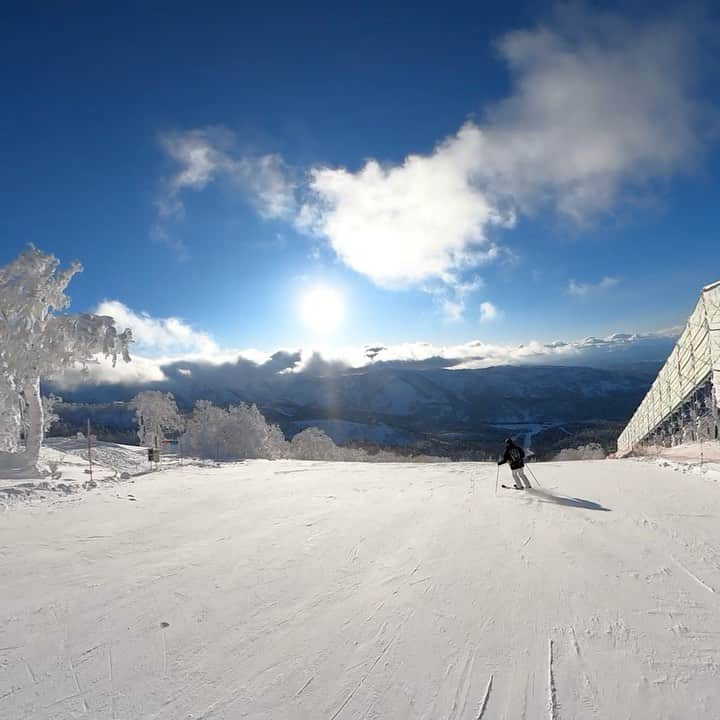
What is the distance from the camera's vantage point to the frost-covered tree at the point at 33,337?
46.6 feet

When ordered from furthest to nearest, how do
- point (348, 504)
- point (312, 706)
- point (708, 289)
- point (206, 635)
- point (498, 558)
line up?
point (708, 289), point (348, 504), point (498, 558), point (206, 635), point (312, 706)

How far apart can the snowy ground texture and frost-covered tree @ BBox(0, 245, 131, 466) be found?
8121mm

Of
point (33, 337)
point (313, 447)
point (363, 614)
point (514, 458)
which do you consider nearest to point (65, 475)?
point (33, 337)

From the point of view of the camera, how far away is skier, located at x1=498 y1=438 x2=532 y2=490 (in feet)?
35.4

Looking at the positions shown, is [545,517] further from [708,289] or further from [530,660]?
[708,289]

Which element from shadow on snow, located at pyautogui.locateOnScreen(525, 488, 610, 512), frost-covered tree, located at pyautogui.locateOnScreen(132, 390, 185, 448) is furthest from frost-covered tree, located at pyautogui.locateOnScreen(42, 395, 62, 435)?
shadow on snow, located at pyautogui.locateOnScreen(525, 488, 610, 512)

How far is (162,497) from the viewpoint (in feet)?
34.6

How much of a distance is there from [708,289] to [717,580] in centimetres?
2403

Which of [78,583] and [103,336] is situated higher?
[103,336]

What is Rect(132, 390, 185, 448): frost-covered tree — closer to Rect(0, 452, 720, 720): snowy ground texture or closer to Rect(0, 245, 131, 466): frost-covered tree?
Rect(0, 245, 131, 466): frost-covered tree

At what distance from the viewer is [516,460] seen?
10820 millimetres

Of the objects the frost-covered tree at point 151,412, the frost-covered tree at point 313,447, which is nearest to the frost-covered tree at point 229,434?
the frost-covered tree at point 151,412

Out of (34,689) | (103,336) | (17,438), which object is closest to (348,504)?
(34,689)

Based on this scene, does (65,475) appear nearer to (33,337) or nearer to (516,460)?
(33,337)
